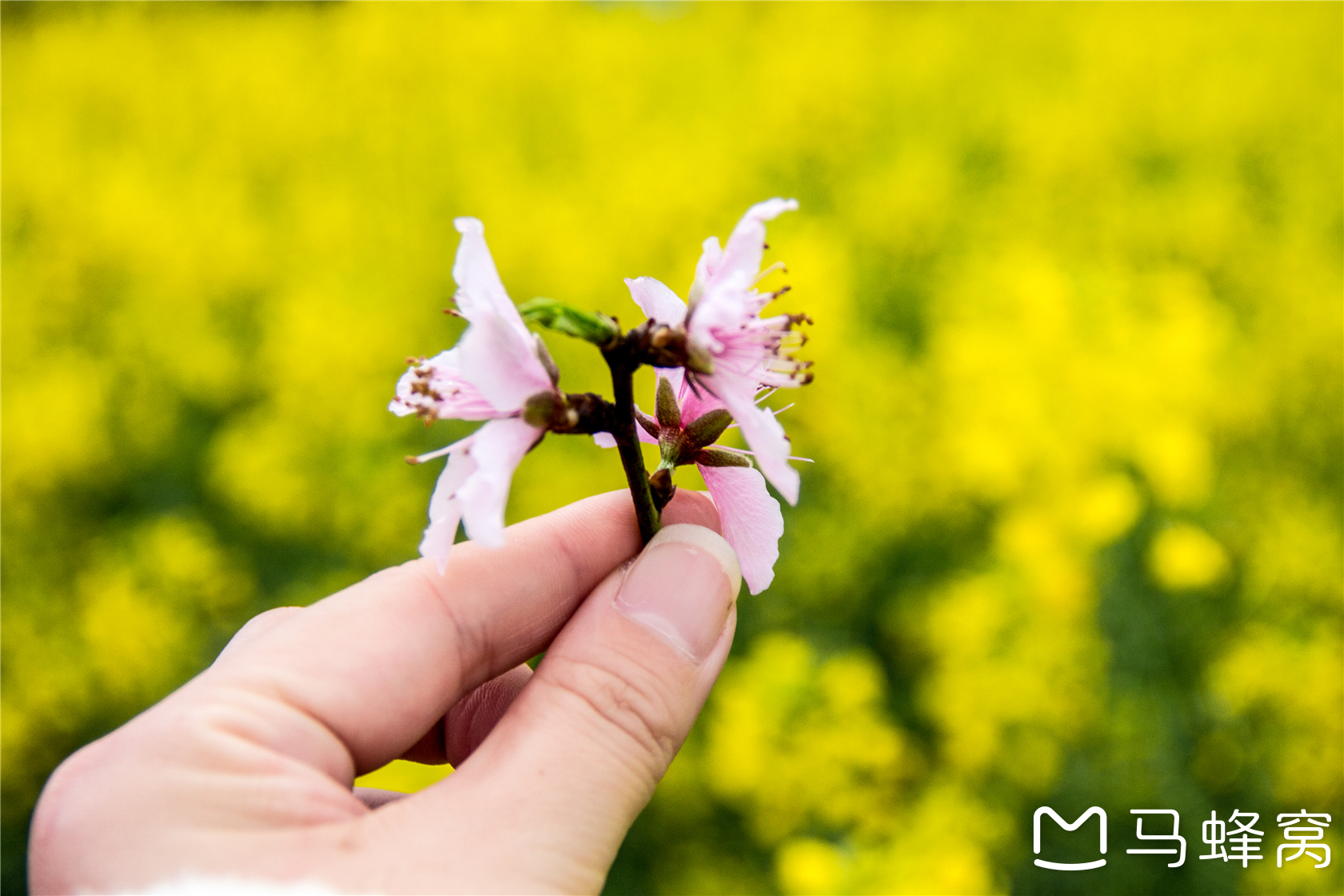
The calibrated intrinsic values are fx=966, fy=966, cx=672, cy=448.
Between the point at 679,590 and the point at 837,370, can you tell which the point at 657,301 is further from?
the point at 837,370

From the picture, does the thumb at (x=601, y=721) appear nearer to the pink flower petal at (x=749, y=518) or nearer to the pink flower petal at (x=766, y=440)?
the pink flower petal at (x=749, y=518)

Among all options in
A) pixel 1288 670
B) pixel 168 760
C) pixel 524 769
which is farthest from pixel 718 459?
pixel 1288 670

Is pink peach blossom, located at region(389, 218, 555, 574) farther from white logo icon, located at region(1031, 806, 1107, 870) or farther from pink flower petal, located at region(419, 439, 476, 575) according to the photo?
white logo icon, located at region(1031, 806, 1107, 870)

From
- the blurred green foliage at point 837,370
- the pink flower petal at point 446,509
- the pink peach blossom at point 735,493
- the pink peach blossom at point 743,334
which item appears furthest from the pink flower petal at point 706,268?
the blurred green foliage at point 837,370

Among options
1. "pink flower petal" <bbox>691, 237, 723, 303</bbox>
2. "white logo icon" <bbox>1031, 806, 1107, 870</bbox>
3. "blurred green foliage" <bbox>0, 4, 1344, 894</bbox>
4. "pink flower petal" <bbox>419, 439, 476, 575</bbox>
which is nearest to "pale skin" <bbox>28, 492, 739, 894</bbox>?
"pink flower petal" <bbox>419, 439, 476, 575</bbox>

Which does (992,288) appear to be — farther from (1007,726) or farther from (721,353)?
(721,353)

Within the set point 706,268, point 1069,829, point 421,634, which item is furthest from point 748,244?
point 1069,829
